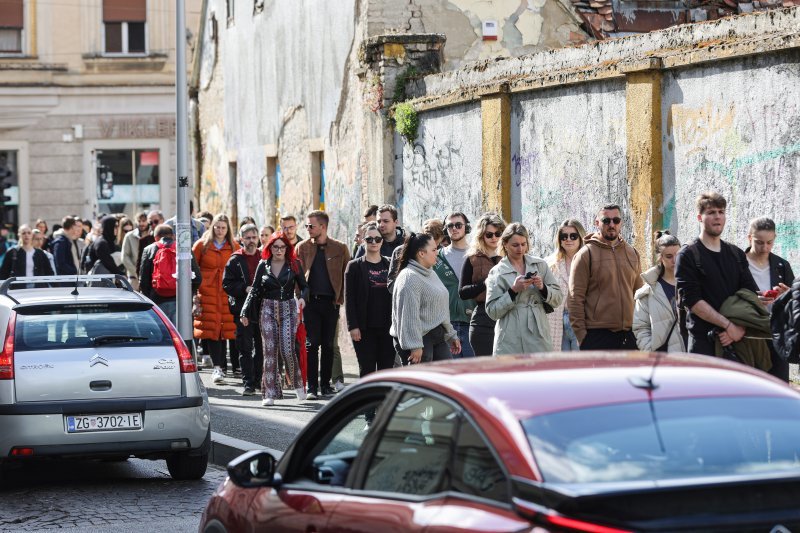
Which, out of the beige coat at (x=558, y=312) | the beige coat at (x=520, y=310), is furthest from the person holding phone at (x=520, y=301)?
the beige coat at (x=558, y=312)

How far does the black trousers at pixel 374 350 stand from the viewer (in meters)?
13.7

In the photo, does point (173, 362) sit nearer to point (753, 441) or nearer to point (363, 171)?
point (753, 441)

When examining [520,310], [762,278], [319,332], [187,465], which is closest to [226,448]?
[187,465]

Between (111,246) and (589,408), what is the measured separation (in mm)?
17427

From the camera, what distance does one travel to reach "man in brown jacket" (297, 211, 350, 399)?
14984 millimetres

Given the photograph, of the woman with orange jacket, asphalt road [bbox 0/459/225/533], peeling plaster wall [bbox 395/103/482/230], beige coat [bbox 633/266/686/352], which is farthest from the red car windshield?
the woman with orange jacket

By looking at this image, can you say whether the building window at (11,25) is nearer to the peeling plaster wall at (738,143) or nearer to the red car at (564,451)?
the peeling plaster wall at (738,143)

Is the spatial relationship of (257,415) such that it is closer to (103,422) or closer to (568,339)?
(568,339)

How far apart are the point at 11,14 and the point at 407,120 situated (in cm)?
2610

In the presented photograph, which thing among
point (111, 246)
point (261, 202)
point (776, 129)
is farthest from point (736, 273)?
point (261, 202)

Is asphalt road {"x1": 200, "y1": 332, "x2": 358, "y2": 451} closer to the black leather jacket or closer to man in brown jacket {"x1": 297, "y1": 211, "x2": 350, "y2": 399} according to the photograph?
man in brown jacket {"x1": 297, "y1": 211, "x2": 350, "y2": 399}

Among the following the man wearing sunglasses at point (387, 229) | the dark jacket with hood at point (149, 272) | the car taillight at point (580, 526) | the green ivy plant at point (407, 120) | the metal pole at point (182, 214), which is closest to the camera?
the car taillight at point (580, 526)

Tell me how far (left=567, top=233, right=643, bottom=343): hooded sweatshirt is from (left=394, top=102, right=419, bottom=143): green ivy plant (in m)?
7.31

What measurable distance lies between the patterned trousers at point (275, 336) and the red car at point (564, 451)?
9300 mm
